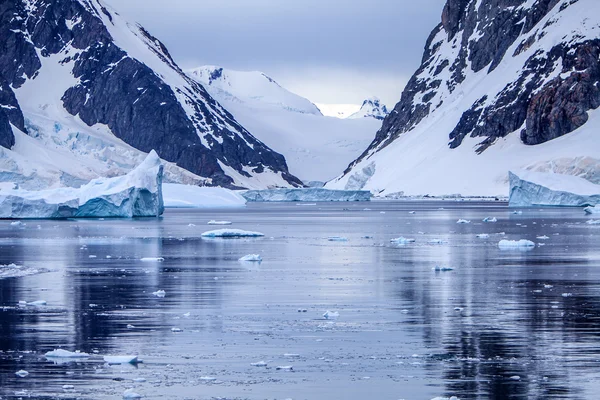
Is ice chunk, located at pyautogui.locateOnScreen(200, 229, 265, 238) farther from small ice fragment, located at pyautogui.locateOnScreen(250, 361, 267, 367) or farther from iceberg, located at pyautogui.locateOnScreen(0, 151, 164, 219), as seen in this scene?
small ice fragment, located at pyautogui.locateOnScreen(250, 361, 267, 367)

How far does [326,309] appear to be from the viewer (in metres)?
22.7

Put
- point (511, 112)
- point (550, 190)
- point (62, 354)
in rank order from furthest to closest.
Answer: point (511, 112), point (550, 190), point (62, 354)

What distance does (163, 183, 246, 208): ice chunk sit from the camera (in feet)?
375

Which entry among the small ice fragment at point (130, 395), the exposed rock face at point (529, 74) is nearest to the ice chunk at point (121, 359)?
the small ice fragment at point (130, 395)

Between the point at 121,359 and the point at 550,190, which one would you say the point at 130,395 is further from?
the point at 550,190

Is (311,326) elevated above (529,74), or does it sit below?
below

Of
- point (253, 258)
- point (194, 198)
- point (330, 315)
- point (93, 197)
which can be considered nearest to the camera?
point (330, 315)

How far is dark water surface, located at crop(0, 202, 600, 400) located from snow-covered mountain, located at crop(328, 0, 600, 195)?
10749 centimetres

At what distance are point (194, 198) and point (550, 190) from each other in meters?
37.5

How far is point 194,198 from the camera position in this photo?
11569 centimetres

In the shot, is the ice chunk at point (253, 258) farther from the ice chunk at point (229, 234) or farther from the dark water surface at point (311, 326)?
the ice chunk at point (229, 234)

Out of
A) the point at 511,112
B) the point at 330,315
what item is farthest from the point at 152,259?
the point at 511,112

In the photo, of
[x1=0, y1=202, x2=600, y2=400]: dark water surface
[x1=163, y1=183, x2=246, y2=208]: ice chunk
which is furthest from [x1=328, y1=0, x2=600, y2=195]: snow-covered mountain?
[x1=0, y1=202, x2=600, y2=400]: dark water surface

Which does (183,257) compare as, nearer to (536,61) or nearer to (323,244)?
(323,244)
